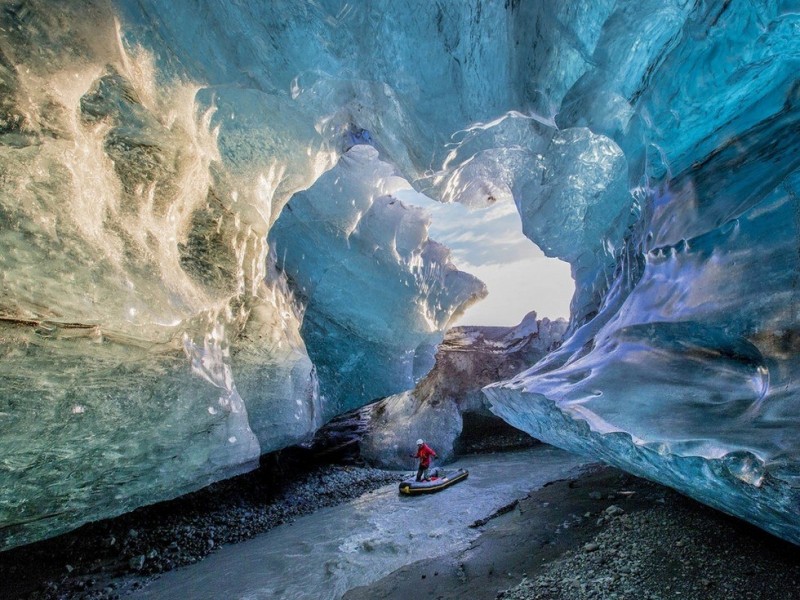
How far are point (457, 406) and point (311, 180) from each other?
351 inches

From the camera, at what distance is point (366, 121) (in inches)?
249

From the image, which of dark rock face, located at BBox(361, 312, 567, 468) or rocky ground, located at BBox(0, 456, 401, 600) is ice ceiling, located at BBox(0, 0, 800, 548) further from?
dark rock face, located at BBox(361, 312, 567, 468)

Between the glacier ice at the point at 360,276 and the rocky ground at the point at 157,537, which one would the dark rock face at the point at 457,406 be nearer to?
the glacier ice at the point at 360,276

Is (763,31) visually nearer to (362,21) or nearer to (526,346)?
(362,21)

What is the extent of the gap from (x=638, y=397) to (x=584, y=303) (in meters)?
5.39

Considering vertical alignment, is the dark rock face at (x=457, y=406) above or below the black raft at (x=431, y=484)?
above

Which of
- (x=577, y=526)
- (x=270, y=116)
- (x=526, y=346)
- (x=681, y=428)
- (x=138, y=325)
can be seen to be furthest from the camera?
(x=526, y=346)

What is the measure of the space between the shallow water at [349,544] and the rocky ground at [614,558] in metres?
0.53

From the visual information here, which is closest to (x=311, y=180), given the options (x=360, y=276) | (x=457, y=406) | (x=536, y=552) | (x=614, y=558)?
(x=360, y=276)

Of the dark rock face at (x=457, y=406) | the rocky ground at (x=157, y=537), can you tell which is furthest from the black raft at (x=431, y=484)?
the dark rock face at (x=457, y=406)

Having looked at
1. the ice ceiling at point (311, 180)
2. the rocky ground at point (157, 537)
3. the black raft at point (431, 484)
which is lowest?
the black raft at point (431, 484)

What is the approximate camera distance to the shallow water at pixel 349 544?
499 centimetres

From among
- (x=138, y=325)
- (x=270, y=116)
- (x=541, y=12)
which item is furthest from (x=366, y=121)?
(x=138, y=325)

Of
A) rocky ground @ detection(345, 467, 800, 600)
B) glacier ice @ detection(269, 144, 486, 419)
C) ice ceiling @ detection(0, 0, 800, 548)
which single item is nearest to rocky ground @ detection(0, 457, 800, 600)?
rocky ground @ detection(345, 467, 800, 600)
